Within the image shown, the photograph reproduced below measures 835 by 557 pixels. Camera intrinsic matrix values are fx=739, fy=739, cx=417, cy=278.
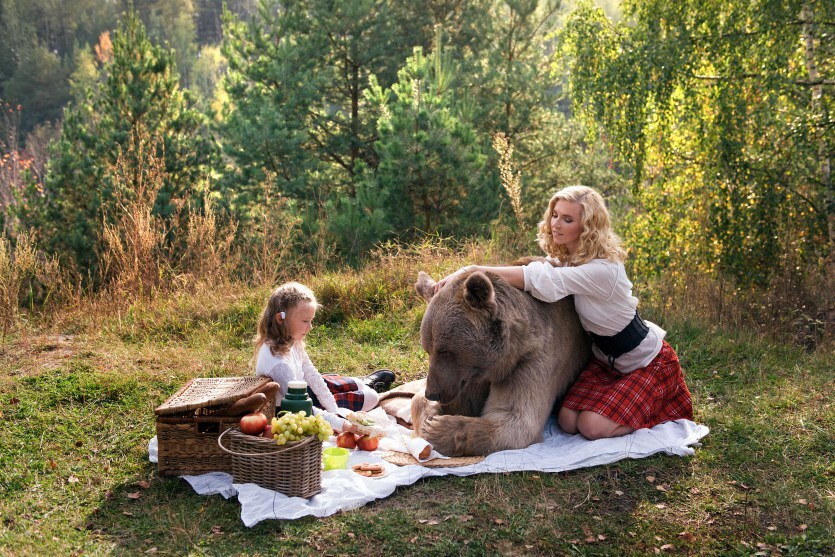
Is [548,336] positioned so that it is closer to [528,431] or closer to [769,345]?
[528,431]

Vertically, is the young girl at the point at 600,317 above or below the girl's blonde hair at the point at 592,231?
below

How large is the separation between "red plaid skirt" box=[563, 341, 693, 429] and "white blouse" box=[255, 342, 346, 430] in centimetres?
145

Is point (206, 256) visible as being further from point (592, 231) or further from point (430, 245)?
point (592, 231)

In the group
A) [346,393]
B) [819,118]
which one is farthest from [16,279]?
[819,118]

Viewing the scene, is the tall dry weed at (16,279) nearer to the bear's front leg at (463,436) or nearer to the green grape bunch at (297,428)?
the green grape bunch at (297,428)

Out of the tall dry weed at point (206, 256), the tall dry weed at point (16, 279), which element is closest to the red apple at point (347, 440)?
the tall dry weed at point (206, 256)

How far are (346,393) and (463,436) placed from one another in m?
1.21

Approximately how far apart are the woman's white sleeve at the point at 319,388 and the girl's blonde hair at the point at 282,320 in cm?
24

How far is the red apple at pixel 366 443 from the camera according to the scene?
4.39 meters

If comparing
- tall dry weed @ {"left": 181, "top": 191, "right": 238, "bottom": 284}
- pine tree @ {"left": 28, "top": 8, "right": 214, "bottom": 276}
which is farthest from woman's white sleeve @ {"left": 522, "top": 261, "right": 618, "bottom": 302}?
pine tree @ {"left": 28, "top": 8, "right": 214, "bottom": 276}

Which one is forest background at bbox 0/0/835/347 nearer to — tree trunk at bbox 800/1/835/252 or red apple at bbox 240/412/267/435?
tree trunk at bbox 800/1/835/252

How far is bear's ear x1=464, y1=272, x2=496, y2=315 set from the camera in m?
3.92

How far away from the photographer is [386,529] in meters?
3.42

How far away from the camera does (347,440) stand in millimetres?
4406
